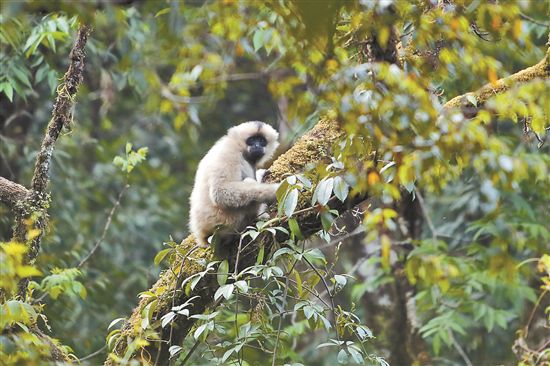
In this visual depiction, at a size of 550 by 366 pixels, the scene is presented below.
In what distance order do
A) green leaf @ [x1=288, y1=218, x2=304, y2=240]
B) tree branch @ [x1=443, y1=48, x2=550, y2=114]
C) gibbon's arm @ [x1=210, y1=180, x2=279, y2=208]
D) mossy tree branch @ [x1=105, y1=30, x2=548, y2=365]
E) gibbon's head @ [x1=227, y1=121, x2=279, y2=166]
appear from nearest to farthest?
green leaf @ [x1=288, y1=218, x2=304, y2=240] → mossy tree branch @ [x1=105, y1=30, x2=548, y2=365] → tree branch @ [x1=443, y1=48, x2=550, y2=114] → gibbon's arm @ [x1=210, y1=180, x2=279, y2=208] → gibbon's head @ [x1=227, y1=121, x2=279, y2=166]

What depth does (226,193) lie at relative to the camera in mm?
5480

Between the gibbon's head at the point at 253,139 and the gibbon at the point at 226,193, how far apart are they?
0.15m

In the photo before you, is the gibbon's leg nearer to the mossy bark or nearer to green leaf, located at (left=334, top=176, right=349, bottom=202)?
the mossy bark

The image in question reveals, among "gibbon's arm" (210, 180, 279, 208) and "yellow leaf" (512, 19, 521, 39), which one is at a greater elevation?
"yellow leaf" (512, 19, 521, 39)

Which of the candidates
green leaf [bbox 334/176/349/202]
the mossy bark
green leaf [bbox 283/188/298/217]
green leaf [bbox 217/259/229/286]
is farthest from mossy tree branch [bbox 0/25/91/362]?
green leaf [bbox 334/176/349/202]

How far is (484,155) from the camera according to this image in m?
2.95

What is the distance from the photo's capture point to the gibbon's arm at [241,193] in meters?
5.30

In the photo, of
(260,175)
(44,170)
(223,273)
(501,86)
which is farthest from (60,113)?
(501,86)

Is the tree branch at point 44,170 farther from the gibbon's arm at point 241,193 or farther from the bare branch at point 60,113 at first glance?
the gibbon's arm at point 241,193

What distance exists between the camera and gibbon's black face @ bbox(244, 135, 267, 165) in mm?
6332

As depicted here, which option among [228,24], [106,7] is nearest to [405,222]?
[228,24]

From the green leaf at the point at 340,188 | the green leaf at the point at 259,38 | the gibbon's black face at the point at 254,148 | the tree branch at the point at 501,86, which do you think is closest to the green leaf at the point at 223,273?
the green leaf at the point at 340,188

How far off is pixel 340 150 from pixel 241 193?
164 centimetres

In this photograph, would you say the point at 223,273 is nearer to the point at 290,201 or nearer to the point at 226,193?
the point at 290,201
